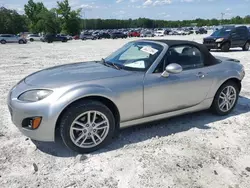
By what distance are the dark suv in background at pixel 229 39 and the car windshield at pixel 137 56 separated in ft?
43.8

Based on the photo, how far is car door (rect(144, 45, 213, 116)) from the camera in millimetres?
3625

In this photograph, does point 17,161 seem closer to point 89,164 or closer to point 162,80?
point 89,164

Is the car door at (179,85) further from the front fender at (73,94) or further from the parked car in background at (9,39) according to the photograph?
the parked car in background at (9,39)

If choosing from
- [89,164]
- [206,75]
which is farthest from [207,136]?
[89,164]

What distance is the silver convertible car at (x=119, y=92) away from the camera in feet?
10.1

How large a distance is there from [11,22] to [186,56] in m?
73.5

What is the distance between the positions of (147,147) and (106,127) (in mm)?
655

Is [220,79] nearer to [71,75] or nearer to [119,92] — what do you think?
[119,92]

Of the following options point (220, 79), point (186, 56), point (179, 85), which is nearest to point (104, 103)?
point (179, 85)

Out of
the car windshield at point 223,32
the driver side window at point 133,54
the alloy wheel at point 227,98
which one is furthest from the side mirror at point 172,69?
the car windshield at point 223,32

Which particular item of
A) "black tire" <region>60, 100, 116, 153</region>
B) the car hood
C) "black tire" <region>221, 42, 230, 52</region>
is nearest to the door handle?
the car hood

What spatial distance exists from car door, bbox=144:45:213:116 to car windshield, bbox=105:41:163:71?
0.19 m

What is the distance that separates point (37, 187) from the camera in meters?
2.66

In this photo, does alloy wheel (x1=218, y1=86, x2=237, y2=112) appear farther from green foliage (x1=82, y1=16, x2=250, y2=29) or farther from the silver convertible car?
green foliage (x1=82, y1=16, x2=250, y2=29)
